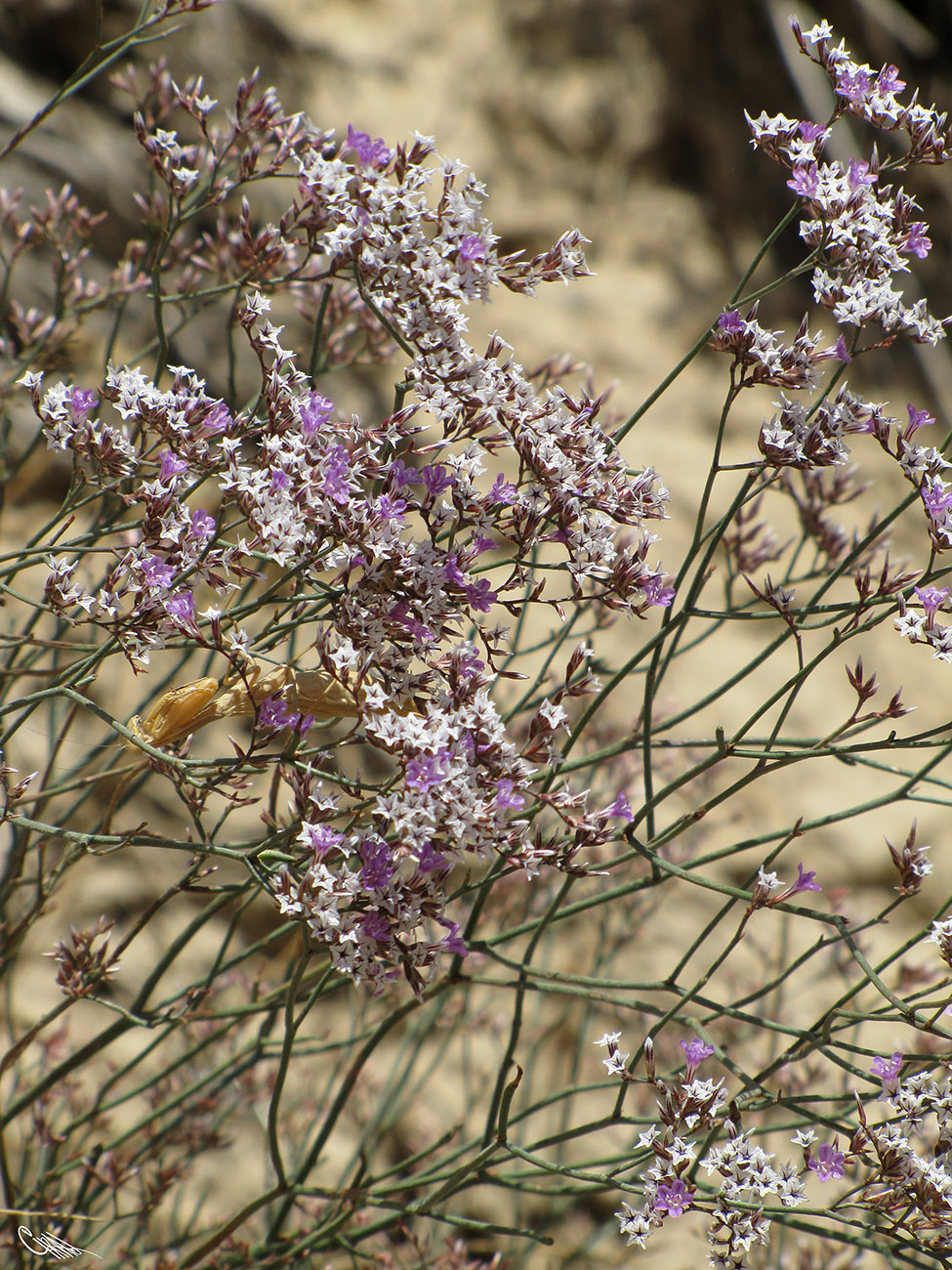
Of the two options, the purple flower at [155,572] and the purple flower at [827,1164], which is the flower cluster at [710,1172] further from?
the purple flower at [155,572]

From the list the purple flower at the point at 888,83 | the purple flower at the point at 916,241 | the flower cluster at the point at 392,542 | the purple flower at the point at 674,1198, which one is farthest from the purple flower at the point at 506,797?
the purple flower at the point at 888,83

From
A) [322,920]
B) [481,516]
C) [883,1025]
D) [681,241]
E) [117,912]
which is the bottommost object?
[322,920]

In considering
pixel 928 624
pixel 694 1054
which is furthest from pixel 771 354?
pixel 694 1054

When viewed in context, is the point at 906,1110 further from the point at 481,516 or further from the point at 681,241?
the point at 681,241

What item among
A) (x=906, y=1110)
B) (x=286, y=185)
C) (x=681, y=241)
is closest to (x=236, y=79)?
(x=286, y=185)

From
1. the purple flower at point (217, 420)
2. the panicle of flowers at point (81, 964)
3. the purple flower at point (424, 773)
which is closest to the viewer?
the purple flower at point (424, 773)

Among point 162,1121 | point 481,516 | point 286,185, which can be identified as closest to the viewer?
point 481,516
